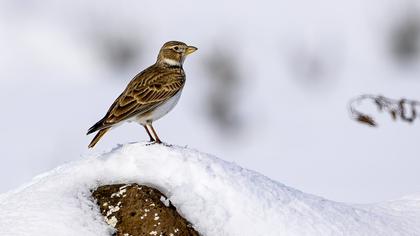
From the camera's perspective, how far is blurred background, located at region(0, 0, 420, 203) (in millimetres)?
13633

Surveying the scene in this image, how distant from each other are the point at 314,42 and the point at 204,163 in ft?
40.2

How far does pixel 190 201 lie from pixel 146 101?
71.2 inches

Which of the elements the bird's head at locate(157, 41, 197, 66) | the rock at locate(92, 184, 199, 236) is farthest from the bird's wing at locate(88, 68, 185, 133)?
the rock at locate(92, 184, 199, 236)

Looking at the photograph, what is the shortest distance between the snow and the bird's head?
2.27 metres

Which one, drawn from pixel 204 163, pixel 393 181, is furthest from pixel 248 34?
pixel 204 163

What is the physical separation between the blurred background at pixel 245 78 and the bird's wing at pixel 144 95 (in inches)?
166

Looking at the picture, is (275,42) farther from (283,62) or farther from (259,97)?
(259,97)

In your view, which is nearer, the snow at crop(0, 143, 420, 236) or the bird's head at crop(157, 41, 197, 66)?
the snow at crop(0, 143, 420, 236)

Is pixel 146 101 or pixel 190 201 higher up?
pixel 146 101

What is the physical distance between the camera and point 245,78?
681 inches

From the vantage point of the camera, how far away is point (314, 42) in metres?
18.4

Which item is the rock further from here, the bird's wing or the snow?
the bird's wing

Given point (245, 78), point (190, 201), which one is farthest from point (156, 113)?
point (245, 78)

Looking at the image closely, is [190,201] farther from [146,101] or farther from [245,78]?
[245,78]
